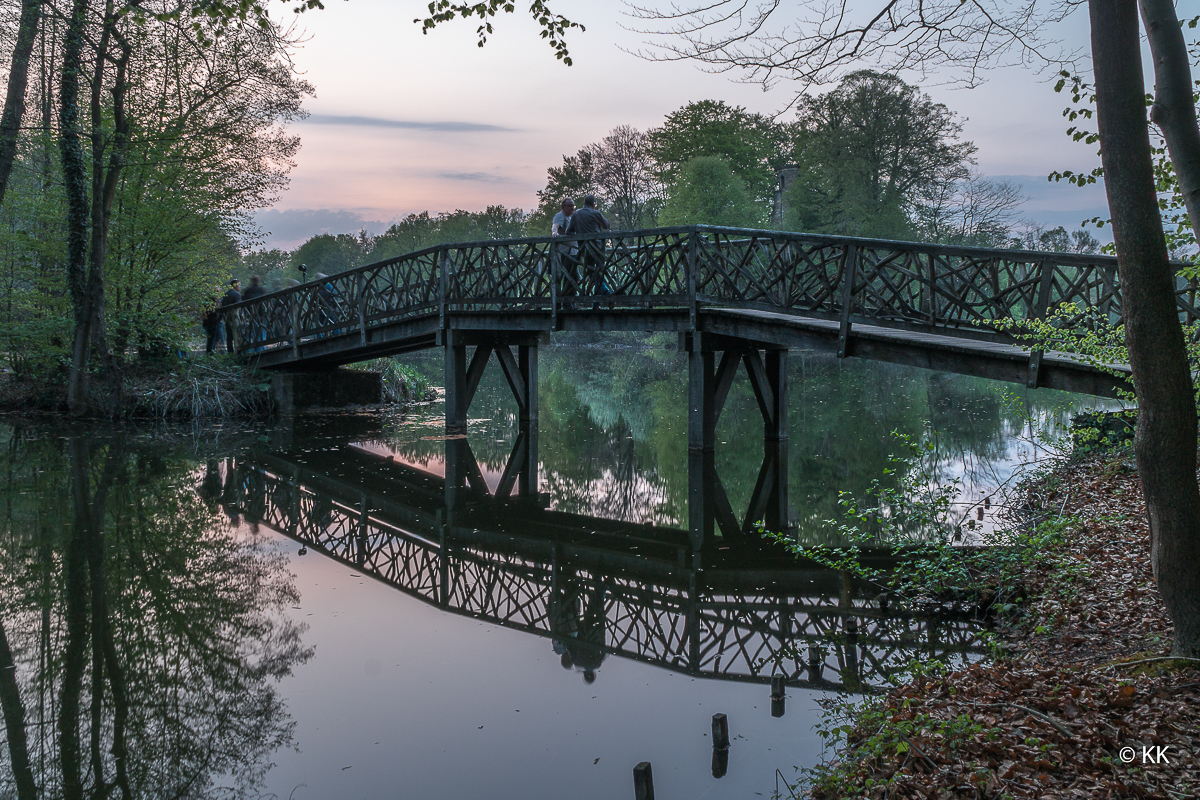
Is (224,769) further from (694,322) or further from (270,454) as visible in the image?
(270,454)

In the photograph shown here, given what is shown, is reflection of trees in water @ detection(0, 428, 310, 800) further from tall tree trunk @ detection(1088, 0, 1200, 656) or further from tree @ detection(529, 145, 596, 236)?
tree @ detection(529, 145, 596, 236)

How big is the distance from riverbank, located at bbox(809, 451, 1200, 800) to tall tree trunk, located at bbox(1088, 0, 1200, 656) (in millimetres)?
490

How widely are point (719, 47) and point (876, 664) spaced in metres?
4.21

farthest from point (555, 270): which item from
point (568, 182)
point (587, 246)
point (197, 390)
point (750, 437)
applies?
point (568, 182)

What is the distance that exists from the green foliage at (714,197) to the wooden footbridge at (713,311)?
957 inches

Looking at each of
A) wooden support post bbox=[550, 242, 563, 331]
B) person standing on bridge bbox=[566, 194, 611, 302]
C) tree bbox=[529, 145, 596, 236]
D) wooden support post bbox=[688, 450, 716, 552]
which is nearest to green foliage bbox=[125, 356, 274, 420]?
wooden support post bbox=[550, 242, 563, 331]

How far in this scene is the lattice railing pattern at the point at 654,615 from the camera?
4.84 meters

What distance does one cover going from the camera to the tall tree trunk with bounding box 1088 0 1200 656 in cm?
352

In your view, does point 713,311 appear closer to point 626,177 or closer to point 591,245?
point 591,245

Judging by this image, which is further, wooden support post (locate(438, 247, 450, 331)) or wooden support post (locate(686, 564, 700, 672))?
wooden support post (locate(438, 247, 450, 331))

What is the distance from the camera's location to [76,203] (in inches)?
583

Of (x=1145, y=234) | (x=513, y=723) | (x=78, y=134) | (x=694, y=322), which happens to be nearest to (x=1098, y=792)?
(x=1145, y=234)

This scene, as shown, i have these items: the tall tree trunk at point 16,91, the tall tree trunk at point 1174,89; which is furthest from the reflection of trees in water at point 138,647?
the tall tree trunk at point 16,91

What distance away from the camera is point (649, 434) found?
15492mm
